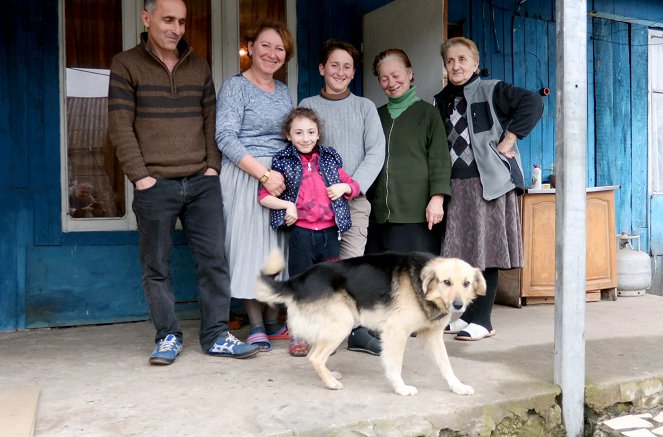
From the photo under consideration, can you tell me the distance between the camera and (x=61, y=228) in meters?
4.28

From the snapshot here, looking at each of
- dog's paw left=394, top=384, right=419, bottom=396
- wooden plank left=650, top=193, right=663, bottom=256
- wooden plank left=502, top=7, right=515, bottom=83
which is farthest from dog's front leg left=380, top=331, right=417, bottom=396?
wooden plank left=650, top=193, right=663, bottom=256

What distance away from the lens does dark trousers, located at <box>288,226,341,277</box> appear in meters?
3.51

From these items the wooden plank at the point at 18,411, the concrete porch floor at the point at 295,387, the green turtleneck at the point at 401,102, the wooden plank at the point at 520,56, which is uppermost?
the wooden plank at the point at 520,56

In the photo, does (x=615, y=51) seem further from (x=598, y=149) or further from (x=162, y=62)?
(x=162, y=62)

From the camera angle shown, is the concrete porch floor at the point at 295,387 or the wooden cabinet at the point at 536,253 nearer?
the concrete porch floor at the point at 295,387

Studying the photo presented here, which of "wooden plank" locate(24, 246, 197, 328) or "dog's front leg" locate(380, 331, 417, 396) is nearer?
"dog's front leg" locate(380, 331, 417, 396)

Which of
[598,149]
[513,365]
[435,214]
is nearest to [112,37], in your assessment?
[435,214]

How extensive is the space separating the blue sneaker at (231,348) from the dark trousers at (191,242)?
0.05 meters

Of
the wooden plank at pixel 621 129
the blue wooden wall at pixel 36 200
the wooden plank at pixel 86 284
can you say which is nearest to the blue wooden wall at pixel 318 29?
the wooden plank at pixel 86 284

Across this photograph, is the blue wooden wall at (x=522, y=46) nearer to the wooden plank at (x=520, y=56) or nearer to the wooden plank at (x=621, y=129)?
the wooden plank at (x=520, y=56)

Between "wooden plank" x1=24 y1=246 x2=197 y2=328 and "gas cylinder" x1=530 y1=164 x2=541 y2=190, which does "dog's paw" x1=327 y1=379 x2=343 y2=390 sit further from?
"gas cylinder" x1=530 y1=164 x2=541 y2=190

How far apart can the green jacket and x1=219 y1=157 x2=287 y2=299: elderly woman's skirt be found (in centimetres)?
75

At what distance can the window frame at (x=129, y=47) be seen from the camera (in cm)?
427

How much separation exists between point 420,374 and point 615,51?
15.2 ft
